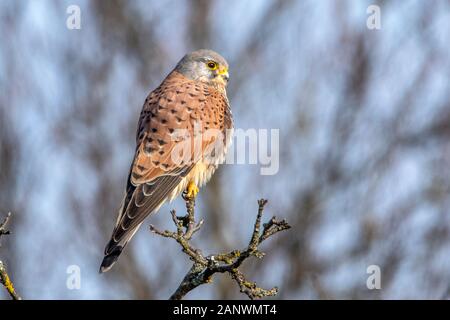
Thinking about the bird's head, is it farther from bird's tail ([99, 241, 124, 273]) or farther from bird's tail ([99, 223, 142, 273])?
bird's tail ([99, 241, 124, 273])

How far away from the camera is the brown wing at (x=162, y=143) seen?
5.57 m

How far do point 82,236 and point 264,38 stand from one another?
397cm

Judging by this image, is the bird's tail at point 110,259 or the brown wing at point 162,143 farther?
the brown wing at point 162,143

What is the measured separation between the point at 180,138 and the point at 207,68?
822mm

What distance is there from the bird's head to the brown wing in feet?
0.31

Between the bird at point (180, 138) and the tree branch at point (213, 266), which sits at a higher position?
the bird at point (180, 138)

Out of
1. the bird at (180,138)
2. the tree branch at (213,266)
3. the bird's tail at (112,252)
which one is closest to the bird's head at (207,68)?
the bird at (180,138)

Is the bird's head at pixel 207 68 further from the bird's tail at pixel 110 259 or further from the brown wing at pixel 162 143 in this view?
the bird's tail at pixel 110 259

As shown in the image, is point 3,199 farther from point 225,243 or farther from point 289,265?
point 289,265

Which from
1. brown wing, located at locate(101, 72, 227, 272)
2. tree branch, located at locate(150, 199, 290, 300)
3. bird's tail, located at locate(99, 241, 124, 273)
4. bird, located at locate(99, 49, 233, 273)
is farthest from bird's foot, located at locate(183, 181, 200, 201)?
tree branch, located at locate(150, 199, 290, 300)

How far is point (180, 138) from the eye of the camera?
6.15 meters

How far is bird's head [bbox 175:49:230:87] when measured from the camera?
6.71m
